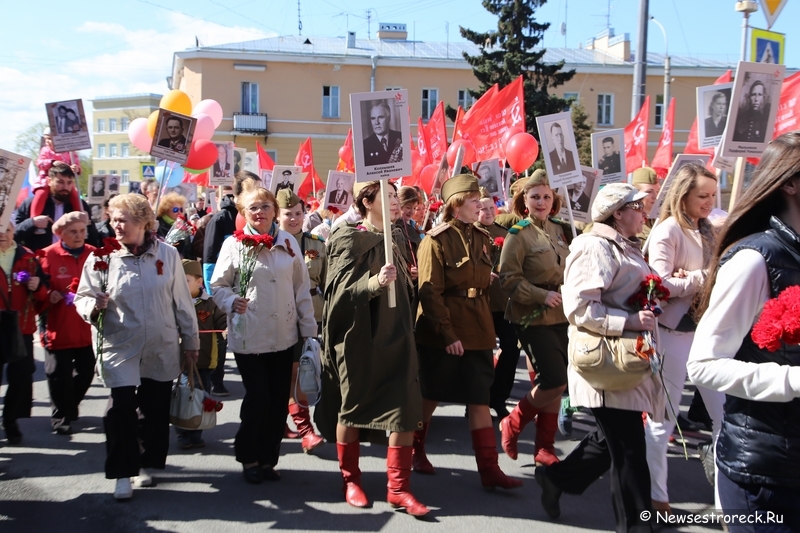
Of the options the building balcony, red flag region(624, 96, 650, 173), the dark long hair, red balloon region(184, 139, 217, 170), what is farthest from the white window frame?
the dark long hair

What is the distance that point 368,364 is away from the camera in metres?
4.86

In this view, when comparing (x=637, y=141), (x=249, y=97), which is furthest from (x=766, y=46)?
(x=249, y=97)

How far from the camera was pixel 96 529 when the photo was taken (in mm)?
4500

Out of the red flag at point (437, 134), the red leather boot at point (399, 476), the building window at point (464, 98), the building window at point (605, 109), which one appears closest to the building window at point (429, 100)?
the building window at point (464, 98)

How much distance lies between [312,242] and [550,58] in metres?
44.0

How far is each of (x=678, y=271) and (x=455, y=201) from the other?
4.96 feet

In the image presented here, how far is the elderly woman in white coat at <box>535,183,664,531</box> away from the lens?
3.98 m

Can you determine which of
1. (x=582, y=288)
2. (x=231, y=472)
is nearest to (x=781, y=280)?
(x=582, y=288)

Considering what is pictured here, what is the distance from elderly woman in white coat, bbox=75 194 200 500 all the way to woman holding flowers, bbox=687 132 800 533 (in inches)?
139

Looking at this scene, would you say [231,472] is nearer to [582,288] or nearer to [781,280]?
[582,288]

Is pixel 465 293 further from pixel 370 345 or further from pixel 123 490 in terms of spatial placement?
pixel 123 490

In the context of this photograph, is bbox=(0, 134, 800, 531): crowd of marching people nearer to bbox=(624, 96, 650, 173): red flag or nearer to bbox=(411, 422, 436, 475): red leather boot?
bbox=(411, 422, 436, 475): red leather boot

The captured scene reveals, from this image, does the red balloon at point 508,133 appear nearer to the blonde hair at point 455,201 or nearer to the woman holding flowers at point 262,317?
the blonde hair at point 455,201

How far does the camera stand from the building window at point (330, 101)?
141 feet
